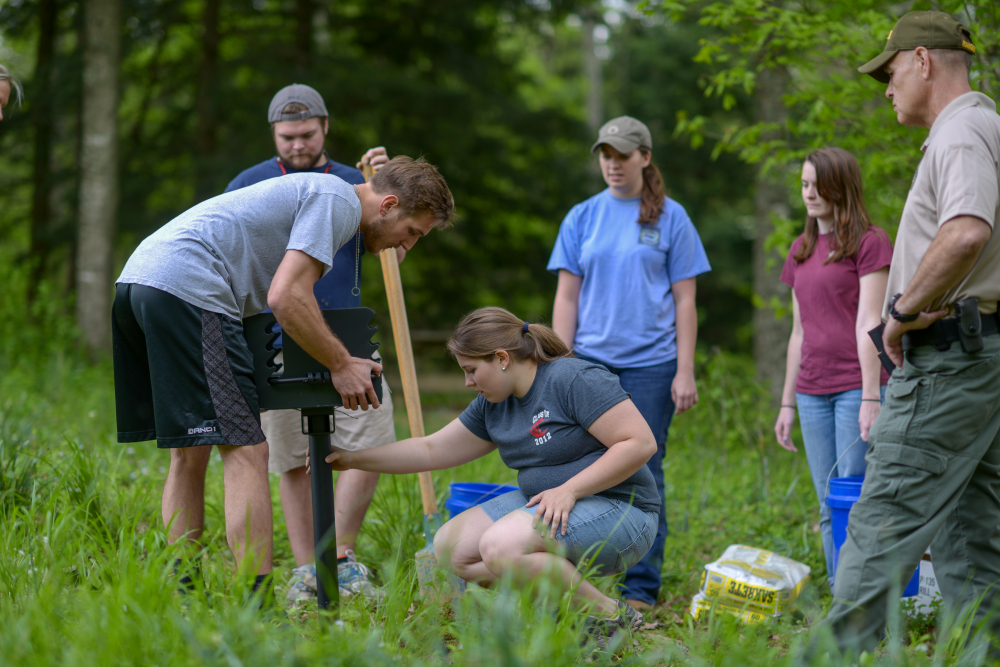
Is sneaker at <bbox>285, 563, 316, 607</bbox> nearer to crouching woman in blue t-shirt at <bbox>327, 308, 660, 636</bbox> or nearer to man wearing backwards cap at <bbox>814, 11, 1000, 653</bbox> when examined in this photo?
crouching woman in blue t-shirt at <bbox>327, 308, 660, 636</bbox>

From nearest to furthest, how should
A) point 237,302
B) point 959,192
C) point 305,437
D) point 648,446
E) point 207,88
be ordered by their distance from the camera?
point 959,192, point 648,446, point 237,302, point 305,437, point 207,88

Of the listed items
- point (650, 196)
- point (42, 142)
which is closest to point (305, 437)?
point (650, 196)

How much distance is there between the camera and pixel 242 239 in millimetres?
2697

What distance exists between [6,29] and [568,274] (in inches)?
353

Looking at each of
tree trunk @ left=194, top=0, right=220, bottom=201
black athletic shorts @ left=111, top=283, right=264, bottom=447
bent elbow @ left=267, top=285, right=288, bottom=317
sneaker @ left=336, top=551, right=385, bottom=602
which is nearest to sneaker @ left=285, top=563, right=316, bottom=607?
sneaker @ left=336, top=551, right=385, bottom=602

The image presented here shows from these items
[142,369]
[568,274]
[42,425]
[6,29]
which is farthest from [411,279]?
[142,369]

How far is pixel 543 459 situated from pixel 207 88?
327 inches

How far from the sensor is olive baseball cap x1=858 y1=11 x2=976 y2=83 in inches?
93.4

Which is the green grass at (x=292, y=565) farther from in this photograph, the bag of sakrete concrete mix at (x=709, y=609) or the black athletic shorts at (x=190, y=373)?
the black athletic shorts at (x=190, y=373)

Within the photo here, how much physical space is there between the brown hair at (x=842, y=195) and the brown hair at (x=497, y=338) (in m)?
1.26

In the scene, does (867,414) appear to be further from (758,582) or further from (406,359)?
(406,359)

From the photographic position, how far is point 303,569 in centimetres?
324

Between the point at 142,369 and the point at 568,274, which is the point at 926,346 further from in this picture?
the point at 142,369

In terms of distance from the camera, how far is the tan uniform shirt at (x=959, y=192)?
2197mm
